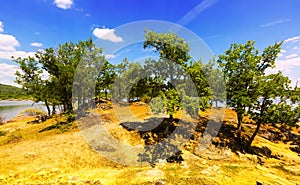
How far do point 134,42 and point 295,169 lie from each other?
22.7 m

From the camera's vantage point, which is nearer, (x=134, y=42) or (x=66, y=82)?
(x=134, y=42)

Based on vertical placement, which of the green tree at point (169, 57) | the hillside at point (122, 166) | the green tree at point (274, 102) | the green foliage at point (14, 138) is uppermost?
the green tree at point (169, 57)

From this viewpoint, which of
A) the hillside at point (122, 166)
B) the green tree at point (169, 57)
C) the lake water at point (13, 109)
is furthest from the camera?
the lake water at point (13, 109)

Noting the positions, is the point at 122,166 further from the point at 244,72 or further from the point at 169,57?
the point at 244,72

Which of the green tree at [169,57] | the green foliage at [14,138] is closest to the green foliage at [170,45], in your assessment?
the green tree at [169,57]

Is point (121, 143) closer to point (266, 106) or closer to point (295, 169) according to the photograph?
point (266, 106)

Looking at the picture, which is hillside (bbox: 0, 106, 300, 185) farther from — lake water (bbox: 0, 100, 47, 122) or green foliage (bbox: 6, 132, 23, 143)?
lake water (bbox: 0, 100, 47, 122)

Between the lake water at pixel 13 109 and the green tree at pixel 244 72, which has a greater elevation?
the green tree at pixel 244 72

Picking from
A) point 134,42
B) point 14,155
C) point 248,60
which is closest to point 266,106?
point 248,60

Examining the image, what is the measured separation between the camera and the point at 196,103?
18.4 metres

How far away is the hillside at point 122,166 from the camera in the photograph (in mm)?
14523

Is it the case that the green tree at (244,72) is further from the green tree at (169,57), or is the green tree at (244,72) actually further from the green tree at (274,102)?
the green tree at (169,57)

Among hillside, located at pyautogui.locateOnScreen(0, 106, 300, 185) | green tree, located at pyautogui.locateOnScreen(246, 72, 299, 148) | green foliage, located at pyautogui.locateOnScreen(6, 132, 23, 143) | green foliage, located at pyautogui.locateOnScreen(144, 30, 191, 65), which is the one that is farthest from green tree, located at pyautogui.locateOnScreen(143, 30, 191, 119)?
green foliage, located at pyautogui.locateOnScreen(6, 132, 23, 143)

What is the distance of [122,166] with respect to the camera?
1741cm
